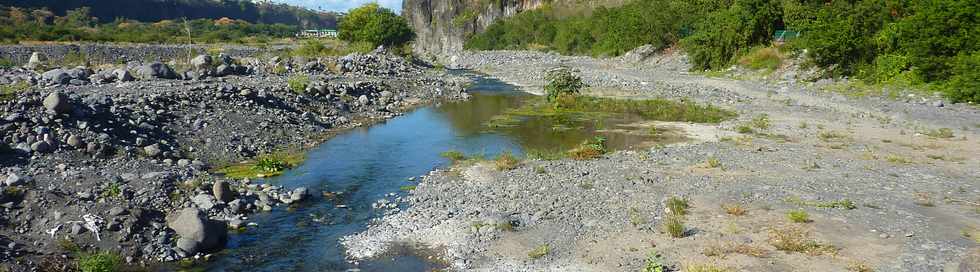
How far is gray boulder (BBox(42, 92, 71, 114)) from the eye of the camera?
19984mm

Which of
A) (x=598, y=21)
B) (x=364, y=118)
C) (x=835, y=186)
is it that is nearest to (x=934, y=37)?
(x=835, y=186)

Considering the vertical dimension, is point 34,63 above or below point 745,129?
above

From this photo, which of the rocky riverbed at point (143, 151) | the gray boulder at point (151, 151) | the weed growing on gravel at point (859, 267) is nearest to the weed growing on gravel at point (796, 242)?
the weed growing on gravel at point (859, 267)

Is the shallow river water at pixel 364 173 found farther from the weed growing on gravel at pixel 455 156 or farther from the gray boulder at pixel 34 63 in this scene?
the gray boulder at pixel 34 63

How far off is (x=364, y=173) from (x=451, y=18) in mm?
136049

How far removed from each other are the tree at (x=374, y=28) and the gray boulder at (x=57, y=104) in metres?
68.2

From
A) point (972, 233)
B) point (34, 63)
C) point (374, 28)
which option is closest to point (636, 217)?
point (972, 233)

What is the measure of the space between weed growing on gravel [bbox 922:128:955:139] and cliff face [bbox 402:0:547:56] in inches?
4393

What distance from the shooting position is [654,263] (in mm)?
11344

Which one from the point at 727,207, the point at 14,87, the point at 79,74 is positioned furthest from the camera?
the point at 79,74

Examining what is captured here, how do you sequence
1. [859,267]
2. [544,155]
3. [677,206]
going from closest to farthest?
[859,267], [677,206], [544,155]

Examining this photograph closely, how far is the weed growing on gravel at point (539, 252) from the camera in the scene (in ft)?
41.3

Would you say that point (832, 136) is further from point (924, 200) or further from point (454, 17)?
point (454, 17)

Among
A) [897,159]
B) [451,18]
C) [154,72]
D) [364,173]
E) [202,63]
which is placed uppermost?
[451,18]
